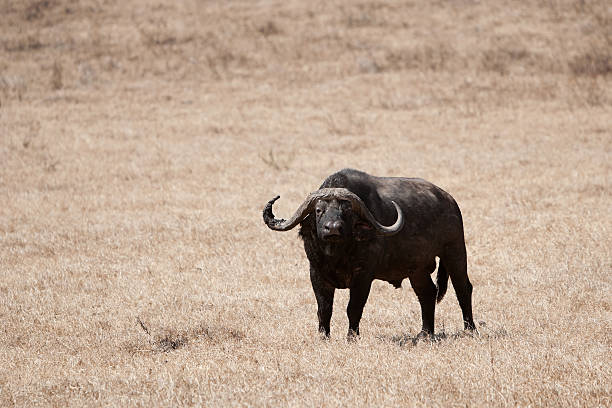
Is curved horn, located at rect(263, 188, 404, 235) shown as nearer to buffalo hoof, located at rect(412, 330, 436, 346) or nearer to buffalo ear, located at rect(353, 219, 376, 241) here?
buffalo ear, located at rect(353, 219, 376, 241)

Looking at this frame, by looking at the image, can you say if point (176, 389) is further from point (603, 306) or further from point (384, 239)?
point (603, 306)

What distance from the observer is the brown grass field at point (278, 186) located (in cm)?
696

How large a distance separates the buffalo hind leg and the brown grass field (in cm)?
34

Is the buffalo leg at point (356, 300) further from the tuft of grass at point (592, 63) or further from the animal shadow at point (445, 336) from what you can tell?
the tuft of grass at point (592, 63)

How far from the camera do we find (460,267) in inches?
371

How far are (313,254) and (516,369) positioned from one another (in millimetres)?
2496

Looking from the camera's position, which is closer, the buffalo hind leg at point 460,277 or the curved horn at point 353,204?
the curved horn at point 353,204

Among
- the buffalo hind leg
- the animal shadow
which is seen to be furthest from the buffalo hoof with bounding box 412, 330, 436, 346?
the buffalo hind leg

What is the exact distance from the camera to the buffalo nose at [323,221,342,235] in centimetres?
744

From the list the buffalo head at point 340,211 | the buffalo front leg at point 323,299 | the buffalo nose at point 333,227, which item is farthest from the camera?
the buffalo front leg at point 323,299

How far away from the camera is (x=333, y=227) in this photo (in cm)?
745

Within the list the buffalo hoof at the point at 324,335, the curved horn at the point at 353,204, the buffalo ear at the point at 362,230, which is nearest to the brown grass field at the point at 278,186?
the buffalo hoof at the point at 324,335

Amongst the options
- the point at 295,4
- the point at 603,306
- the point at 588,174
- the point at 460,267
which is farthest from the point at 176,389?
the point at 295,4

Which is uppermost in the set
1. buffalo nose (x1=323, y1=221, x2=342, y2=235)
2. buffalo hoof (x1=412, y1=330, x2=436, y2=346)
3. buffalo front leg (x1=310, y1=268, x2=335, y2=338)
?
buffalo nose (x1=323, y1=221, x2=342, y2=235)
